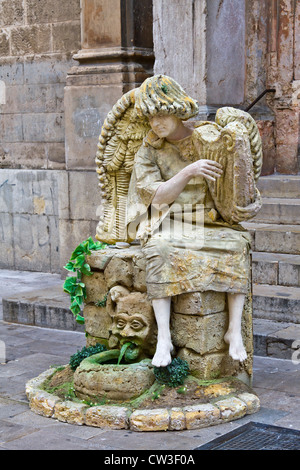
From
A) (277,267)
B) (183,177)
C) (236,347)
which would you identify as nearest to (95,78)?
(277,267)

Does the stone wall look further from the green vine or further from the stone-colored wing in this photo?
the stone-colored wing

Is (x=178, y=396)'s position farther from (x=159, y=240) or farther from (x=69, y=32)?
(x=69, y=32)

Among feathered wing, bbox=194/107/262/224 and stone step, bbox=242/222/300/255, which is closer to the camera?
feathered wing, bbox=194/107/262/224

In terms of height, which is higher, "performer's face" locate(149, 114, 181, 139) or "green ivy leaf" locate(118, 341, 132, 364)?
"performer's face" locate(149, 114, 181, 139)

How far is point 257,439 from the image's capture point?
193 inches

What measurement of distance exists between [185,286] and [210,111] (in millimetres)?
3387

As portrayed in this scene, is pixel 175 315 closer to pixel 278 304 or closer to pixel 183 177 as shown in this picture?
pixel 183 177

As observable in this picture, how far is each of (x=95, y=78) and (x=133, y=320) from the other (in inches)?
166

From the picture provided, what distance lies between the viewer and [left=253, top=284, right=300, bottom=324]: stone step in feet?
22.5

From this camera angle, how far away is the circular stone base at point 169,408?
505 cm

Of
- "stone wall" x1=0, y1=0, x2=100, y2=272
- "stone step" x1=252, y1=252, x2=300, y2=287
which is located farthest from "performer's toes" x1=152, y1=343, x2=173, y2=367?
"stone wall" x1=0, y1=0, x2=100, y2=272

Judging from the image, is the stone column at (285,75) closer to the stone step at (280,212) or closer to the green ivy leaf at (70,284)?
the stone step at (280,212)

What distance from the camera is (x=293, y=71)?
900 centimetres

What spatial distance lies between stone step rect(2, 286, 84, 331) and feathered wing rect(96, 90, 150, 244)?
2.01 meters
